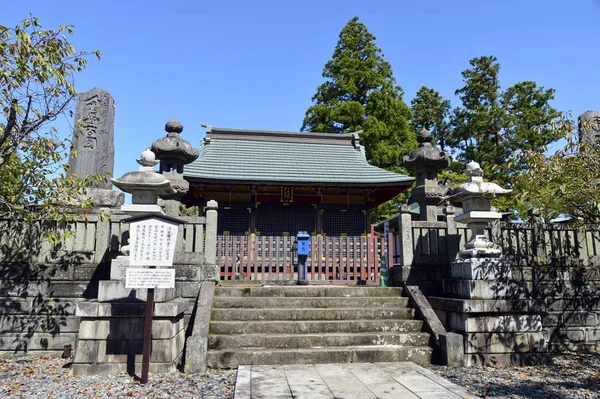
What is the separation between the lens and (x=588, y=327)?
8.37m

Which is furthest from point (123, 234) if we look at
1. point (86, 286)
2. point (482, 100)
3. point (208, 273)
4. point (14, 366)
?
point (482, 100)

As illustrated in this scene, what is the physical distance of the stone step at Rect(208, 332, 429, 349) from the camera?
6871 mm

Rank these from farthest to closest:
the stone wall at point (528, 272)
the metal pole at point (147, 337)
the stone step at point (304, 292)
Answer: the stone step at point (304, 292), the stone wall at point (528, 272), the metal pole at point (147, 337)

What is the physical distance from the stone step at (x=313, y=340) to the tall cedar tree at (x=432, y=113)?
2839 centimetres

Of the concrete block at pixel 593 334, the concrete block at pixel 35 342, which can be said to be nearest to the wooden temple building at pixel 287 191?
the concrete block at pixel 35 342

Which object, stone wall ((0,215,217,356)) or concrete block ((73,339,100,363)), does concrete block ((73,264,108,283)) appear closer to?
stone wall ((0,215,217,356))

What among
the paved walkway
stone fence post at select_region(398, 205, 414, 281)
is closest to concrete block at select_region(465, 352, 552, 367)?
the paved walkway

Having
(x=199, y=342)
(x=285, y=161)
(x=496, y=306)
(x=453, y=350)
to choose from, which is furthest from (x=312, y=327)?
(x=285, y=161)

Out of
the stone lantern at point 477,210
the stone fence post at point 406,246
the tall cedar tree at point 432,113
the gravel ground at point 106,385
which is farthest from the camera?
the tall cedar tree at point 432,113

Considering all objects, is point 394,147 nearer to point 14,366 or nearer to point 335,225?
point 335,225

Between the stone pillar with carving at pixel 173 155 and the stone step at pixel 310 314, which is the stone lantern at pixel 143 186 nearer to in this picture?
the stone step at pixel 310 314

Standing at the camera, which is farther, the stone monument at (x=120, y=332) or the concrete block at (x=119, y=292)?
the concrete block at (x=119, y=292)

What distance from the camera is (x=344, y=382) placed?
5586mm

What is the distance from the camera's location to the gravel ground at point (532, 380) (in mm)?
5285
